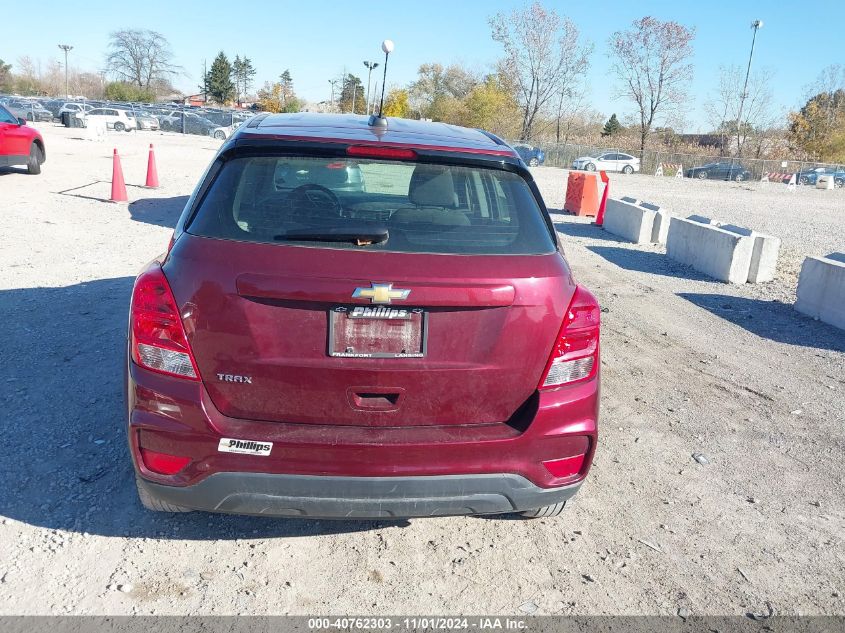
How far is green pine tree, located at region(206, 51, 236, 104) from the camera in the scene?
110 meters

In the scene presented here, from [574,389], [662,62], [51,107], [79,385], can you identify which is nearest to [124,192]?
[79,385]

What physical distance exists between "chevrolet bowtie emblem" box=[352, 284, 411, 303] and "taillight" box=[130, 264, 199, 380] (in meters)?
0.69

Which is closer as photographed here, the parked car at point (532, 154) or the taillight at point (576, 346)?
the taillight at point (576, 346)

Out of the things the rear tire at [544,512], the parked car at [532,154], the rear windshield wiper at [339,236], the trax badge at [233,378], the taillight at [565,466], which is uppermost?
the parked car at [532,154]

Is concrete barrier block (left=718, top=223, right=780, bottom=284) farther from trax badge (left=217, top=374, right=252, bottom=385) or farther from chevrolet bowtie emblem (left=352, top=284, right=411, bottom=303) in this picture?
trax badge (left=217, top=374, right=252, bottom=385)

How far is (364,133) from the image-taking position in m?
3.29

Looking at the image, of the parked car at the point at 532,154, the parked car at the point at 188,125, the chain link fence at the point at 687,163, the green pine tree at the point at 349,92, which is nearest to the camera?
the parked car at the point at 532,154

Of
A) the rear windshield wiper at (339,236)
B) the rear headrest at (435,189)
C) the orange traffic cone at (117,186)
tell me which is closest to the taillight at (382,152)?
the rear headrest at (435,189)

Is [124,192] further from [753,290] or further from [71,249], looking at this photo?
[753,290]

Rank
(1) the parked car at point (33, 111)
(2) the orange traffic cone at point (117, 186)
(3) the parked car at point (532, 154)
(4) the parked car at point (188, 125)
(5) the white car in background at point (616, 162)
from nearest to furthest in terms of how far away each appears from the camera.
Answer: (2) the orange traffic cone at point (117, 186) → (5) the white car in background at point (616, 162) → (3) the parked car at point (532, 154) → (1) the parked car at point (33, 111) → (4) the parked car at point (188, 125)

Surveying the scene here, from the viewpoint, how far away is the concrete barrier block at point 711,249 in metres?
9.73

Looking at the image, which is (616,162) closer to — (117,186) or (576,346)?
(117,186)

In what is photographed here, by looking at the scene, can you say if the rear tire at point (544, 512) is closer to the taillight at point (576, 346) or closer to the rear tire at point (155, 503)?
the taillight at point (576, 346)

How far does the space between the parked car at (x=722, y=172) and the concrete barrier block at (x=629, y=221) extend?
37.9m
